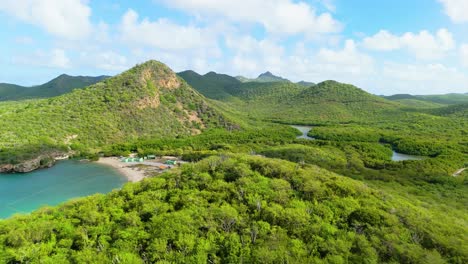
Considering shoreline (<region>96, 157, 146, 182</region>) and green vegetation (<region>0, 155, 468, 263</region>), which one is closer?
green vegetation (<region>0, 155, 468, 263</region>)

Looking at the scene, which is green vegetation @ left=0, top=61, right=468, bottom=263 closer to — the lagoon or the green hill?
the lagoon

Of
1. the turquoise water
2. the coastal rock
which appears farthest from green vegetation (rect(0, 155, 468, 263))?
the coastal rock

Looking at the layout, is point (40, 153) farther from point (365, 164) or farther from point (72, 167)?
point (365, 164)

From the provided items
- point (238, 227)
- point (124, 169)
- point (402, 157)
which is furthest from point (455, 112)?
point (238, 227)

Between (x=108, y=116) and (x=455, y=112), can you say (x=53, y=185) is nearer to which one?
(x=108, y=116)

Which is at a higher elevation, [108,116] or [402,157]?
[108,116]

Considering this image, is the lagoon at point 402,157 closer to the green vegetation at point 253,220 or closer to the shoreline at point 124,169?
the green vegetation at point 253,220

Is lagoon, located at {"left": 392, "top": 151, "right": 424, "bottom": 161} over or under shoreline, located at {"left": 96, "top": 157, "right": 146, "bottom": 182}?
under
